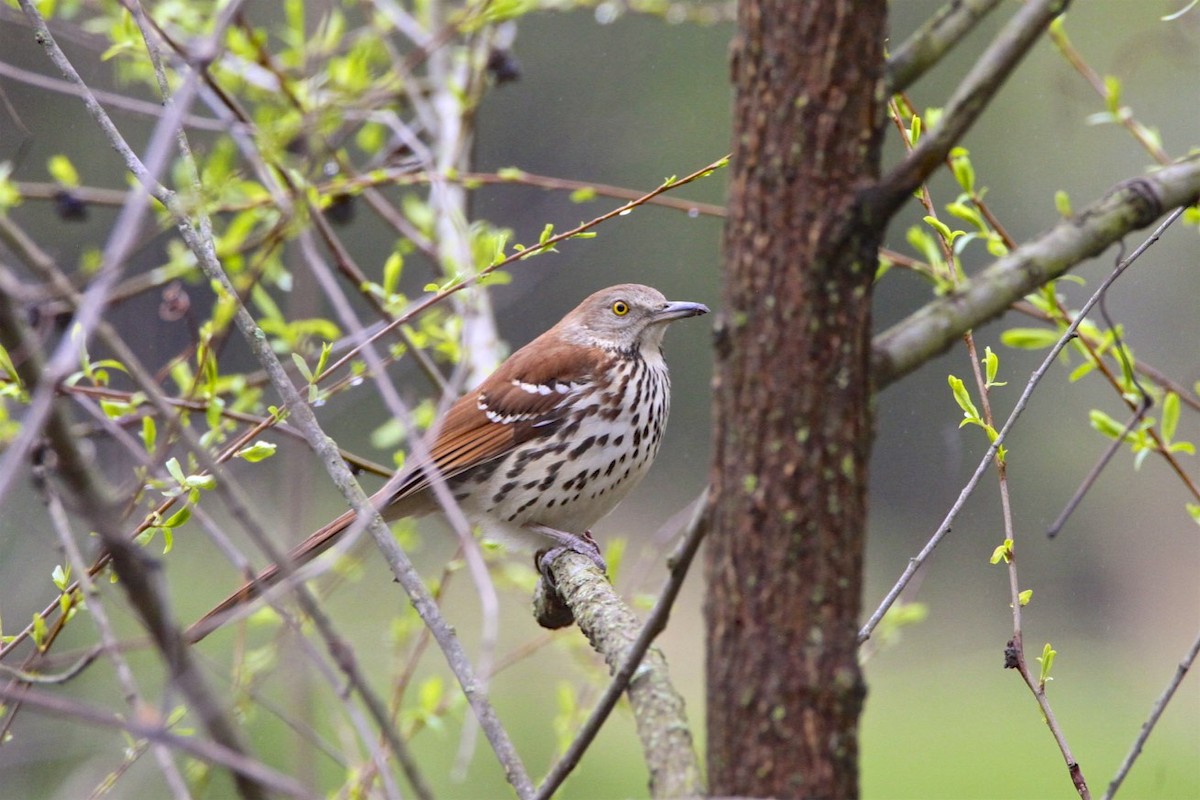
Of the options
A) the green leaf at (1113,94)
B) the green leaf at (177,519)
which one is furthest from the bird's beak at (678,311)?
the green leaf at (177,519)

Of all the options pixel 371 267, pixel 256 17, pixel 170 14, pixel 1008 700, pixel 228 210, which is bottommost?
pixel 1008 700

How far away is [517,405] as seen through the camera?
380 centimetres

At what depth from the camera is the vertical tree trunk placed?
52.5 inches

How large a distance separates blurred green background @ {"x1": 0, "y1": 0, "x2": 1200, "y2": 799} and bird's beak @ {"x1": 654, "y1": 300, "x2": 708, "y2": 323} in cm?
791

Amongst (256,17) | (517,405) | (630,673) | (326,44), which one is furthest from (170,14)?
(256,17)

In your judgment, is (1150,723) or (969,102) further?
(1150,723)

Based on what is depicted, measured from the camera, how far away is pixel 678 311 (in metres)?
3.93

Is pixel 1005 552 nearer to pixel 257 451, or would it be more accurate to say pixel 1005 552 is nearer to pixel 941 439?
pixel 257 451

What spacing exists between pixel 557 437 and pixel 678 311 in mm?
580

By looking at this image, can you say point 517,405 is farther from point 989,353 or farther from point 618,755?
point 618,755

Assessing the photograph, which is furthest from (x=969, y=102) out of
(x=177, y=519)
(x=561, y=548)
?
(x=561, y=548)

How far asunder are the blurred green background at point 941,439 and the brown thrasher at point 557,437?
7.98 metres

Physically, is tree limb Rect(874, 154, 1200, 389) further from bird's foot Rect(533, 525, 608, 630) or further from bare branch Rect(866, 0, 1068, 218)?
bird's foot Rect(533, 525, 608, 630)

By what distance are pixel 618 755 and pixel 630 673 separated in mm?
11225
